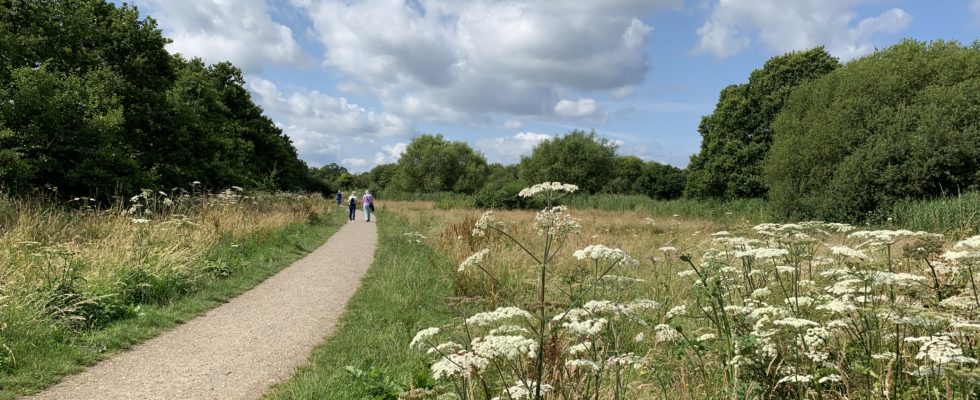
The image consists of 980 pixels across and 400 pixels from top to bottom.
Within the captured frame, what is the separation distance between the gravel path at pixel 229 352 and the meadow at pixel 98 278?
31 cm

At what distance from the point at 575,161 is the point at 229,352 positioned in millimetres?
56247

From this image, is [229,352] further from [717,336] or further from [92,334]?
[717,336]

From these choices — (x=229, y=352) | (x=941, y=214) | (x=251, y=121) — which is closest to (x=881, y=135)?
(x=941, y=214)

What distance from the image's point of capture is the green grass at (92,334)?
14.3ft

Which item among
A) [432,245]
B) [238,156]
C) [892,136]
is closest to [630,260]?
[432,245]

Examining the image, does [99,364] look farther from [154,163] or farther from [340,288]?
[154,163]

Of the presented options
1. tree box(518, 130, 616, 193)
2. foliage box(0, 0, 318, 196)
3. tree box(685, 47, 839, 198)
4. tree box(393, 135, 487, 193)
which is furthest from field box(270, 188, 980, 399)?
tree box(393, 135, 487, 193)

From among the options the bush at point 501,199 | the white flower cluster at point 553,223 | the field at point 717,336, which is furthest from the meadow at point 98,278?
the bush at point 501,199

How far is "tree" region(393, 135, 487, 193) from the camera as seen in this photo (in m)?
66.1

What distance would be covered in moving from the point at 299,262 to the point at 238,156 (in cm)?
2142

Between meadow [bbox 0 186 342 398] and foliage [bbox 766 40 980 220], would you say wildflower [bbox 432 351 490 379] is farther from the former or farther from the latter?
foliage [bbox 766 40 980 220]

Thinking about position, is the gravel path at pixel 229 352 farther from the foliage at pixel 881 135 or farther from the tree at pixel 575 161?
the tree at pixel 575 161

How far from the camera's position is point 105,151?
13.5m

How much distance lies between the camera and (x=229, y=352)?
210 inches
